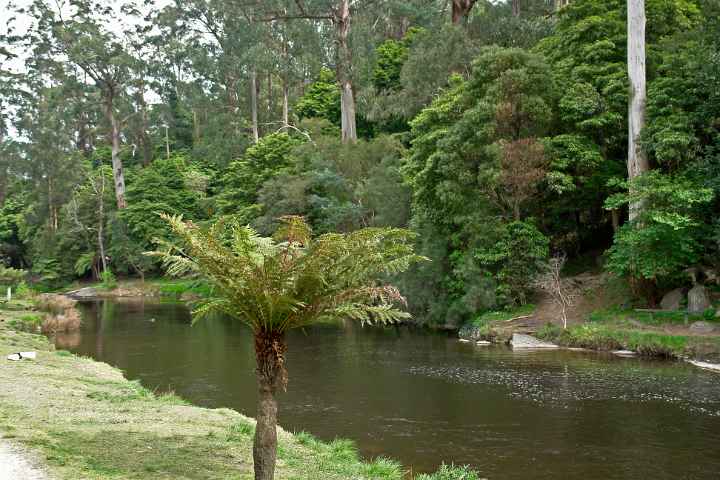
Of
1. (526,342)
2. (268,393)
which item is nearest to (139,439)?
(268,393)

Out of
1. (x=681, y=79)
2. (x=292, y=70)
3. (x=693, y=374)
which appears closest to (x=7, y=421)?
(x=693, y=374)

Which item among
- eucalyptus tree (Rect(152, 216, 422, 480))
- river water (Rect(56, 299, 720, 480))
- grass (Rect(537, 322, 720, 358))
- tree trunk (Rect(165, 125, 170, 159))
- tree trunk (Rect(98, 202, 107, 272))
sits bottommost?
river water (Rect(56, 299, 720, 480))

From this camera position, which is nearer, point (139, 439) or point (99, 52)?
point (139, 439)

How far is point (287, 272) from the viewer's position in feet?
25.3

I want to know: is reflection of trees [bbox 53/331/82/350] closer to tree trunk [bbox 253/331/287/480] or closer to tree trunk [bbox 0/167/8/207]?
tree trunk [bbox 253/331/287/480]

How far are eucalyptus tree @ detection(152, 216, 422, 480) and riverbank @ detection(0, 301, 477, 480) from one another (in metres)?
1.25

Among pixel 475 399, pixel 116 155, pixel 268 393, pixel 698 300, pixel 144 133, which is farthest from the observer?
pixel 144 133

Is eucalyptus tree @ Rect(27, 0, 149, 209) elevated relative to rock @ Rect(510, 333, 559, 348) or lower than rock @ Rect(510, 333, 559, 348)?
elevated

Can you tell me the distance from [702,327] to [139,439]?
18390 millimetres

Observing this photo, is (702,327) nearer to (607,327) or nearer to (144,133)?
(607,327)

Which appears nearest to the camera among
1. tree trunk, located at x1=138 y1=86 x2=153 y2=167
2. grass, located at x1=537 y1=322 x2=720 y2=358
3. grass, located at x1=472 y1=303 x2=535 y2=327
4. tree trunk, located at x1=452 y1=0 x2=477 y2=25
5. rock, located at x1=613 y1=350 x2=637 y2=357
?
grass, located at x1=537 y1=322 x2=720 y2=358

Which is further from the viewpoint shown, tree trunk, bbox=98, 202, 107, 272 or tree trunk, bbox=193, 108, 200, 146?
tree trunk, bbox=193, 108, 200, 146

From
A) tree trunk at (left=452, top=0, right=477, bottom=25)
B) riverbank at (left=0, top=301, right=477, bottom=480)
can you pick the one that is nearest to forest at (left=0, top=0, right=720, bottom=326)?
tree trunk at (left=452, top=0, right=477, bottom=25)

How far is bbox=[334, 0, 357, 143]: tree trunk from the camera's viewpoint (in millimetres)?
43938
